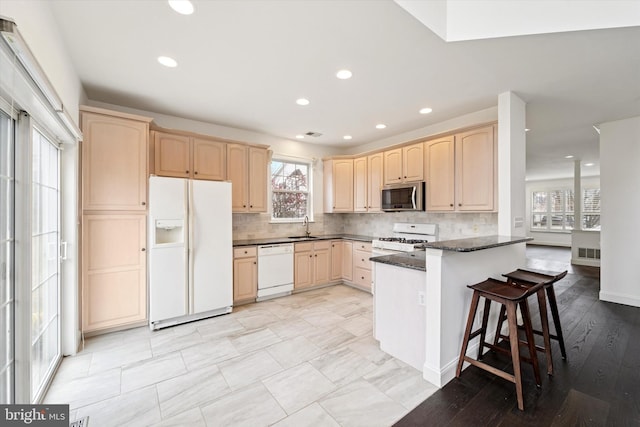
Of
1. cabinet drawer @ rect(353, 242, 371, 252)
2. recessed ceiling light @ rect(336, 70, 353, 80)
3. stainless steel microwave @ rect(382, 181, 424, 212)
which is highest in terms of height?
recessed ceiling light @ rect(336, 70, 353, 80)

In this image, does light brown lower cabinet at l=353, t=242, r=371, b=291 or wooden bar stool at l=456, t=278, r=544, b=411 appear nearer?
wooden bar stool at l=456, t=278, r=544, b=411

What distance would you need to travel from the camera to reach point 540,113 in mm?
3553

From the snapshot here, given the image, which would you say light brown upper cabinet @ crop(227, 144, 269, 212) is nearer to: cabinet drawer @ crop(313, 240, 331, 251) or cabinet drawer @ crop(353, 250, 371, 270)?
cabinet drawer @ crop(313, 240, 331, 251)

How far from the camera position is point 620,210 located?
382cm

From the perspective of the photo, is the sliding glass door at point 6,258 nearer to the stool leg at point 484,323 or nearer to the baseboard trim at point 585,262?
the stool leg at point 484,323

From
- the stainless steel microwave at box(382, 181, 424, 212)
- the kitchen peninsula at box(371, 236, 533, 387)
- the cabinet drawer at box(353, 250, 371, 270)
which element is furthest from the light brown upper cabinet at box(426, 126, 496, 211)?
the cabinet drawer at box(353, 250, 371, 270)

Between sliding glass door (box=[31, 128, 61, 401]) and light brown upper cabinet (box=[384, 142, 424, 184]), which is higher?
light brown upper cabinet (box=[384, 142, 424, 184])

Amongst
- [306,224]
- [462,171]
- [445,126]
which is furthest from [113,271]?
[445,126]

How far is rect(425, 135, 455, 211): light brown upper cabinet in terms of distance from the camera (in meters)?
3.58

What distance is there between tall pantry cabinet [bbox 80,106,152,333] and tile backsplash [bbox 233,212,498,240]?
153 centimetres

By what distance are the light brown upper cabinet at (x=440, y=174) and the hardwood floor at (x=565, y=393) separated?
1.90 m

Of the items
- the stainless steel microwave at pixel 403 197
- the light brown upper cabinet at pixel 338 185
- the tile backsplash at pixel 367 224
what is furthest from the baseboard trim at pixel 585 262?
the light brown upper cabinet at pixel 338 185

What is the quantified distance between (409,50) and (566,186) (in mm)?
11355

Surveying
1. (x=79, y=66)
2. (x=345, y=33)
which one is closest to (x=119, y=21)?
(x=79, y=66)
